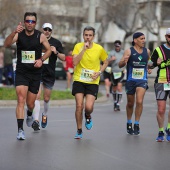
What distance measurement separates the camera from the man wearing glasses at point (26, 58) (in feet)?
37.4

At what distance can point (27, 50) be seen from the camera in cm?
1148

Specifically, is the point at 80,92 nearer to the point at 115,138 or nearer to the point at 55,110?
the point at 115,138

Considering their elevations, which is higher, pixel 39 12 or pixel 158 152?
pixel 39 12

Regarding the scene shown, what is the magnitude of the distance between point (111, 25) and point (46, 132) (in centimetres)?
5306

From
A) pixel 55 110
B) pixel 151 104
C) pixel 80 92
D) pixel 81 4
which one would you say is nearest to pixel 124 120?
pixel 55 110

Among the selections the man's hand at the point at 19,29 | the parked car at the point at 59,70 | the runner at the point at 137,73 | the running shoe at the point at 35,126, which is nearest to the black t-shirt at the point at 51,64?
the running shoe at the point at 35,126

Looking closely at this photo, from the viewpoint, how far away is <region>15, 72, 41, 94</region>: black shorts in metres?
11.5

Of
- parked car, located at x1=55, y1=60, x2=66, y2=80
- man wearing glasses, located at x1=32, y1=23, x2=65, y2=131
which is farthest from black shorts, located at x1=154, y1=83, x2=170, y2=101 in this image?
parked car, located at x1=55, y1=60, x2=66, y2=80

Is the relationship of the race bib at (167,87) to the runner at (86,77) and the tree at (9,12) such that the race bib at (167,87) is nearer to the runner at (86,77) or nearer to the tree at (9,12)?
the runner at (86,77)

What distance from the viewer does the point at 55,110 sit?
59.7ft

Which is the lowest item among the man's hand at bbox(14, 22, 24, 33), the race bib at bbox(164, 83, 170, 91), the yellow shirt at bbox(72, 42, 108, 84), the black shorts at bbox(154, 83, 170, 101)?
the black shorts at bbox(154, 83, 170, 101)

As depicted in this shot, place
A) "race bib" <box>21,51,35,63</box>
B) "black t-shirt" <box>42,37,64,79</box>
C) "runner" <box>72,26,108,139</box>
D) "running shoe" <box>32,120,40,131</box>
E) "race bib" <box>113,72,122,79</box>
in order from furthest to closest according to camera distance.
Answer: "race bib" <box>113,72,122,79</box>
"black t-shirt" <box>42,37,64,79</box>
"running shoe" <box>32,120,40,131</box>
"runner" <box>72,26,108,139</box>
"race bib" <box>21,51,35,63</box>

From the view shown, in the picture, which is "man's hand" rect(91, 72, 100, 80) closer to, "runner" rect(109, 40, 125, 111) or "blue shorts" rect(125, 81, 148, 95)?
"blue shorts" rect(125, 81, 148, 95)

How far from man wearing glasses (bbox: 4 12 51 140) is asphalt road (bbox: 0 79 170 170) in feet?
2.19
